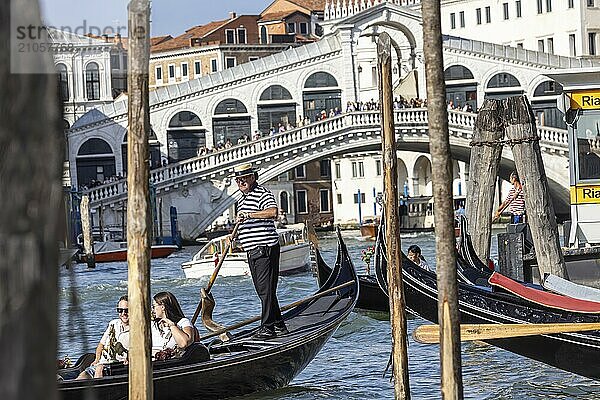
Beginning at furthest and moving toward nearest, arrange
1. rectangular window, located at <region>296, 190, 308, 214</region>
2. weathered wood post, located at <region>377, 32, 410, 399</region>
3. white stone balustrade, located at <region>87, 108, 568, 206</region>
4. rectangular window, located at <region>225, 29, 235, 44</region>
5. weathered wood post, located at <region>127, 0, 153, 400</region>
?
rectangular window, located at <region>225, 29, 235, 44</region>, rectangular window, located at <region>296, 190, 308, 214</region>, white stone balustrade, located at <region>87, 108, 568, 206</region>, weathered wood post, located at <region>377, 32, 410, 399</region>, weathered wood post, located at <region>127, 0, 153, 400</region>

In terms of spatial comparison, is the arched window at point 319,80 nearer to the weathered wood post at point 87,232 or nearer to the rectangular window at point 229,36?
the weathered wood post at point 87,232

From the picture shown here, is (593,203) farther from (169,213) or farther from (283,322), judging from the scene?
(169,213)

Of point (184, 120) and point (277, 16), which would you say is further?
point (277, 16)

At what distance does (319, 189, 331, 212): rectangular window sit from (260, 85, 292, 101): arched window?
4.96 metres

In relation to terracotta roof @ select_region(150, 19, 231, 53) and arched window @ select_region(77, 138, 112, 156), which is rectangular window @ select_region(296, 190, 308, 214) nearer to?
terracotta roof @ select_region(150, 19, 231, 53)

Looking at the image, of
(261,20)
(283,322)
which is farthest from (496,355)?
(261,20)

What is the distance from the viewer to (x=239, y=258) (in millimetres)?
8602

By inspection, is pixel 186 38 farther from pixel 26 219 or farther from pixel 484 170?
pixel 26 219

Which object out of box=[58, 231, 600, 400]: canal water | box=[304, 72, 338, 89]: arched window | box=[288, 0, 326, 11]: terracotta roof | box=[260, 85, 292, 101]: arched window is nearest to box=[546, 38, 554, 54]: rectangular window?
box=[304, 72, 338, 89]: arched window

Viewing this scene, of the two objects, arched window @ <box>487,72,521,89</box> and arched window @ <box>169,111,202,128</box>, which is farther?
arched window @ <box>487,72,521,89</box>

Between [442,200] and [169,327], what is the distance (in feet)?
3.25

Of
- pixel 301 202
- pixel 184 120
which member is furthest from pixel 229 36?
pixel 184 120

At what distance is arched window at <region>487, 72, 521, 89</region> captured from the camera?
14953 millimetres

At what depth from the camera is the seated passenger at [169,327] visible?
280cm
